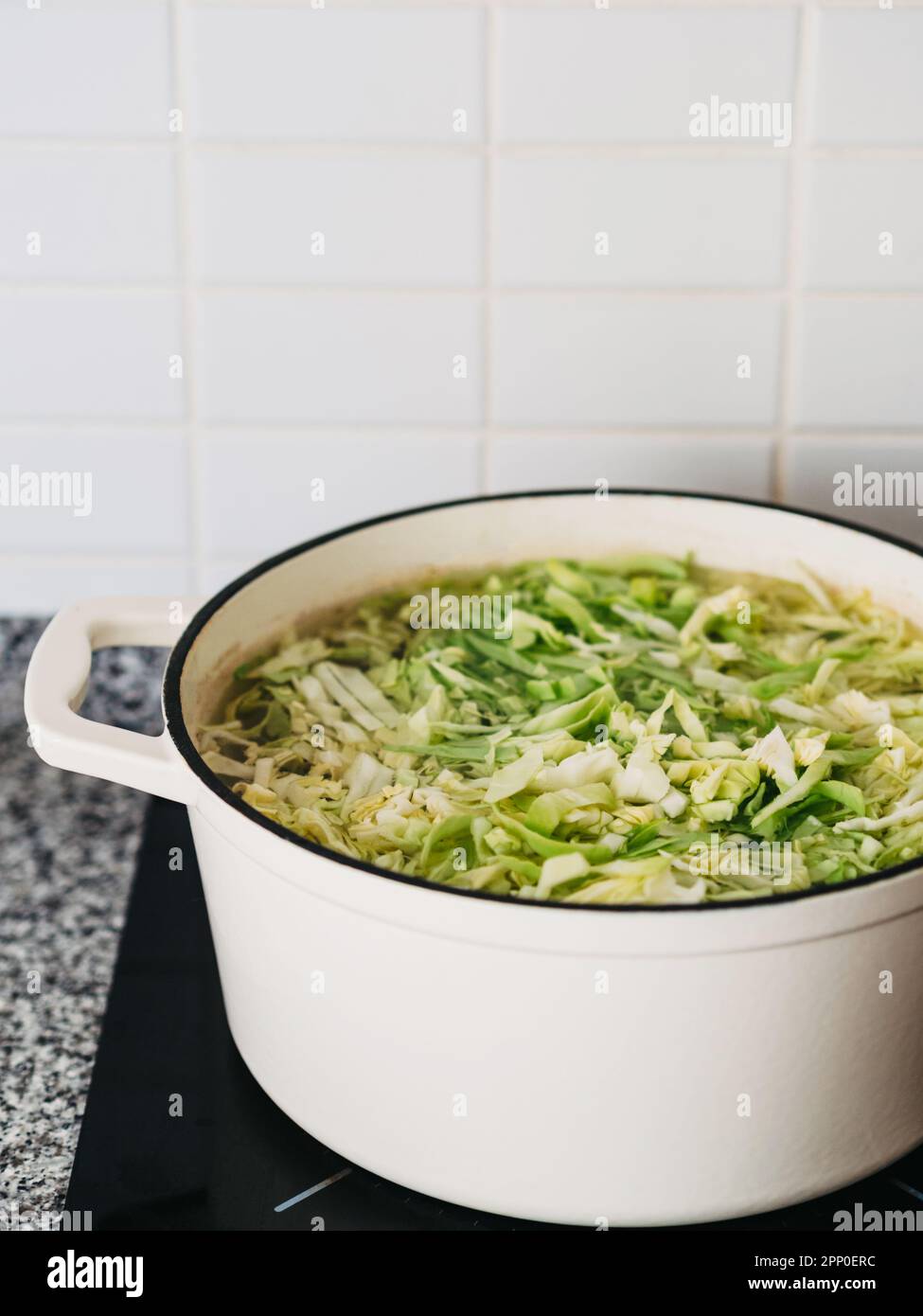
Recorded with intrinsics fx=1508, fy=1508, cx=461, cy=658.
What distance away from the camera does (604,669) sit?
3.05 ft

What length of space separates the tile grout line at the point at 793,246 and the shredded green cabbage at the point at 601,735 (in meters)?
0.15

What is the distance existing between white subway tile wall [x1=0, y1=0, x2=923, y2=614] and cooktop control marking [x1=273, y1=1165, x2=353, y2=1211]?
0.55 metres

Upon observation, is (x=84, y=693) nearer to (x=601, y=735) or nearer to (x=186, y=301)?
(x=601, y=735)

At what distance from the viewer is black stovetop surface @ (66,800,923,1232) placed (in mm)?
762

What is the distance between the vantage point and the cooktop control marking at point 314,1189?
0.77m

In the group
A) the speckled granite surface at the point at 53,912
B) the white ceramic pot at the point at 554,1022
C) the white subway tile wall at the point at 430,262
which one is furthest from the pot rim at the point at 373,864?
the speckled granite surface at the point at 53,912

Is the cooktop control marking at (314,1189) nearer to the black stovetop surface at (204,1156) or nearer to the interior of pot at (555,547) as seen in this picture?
the black stovetop surface at (204,1156)

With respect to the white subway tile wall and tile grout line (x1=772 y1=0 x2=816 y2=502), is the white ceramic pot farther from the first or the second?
tile grout line (x1=772 y1=0 x2=816 y2=502)

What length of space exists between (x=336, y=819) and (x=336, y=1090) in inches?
5.4

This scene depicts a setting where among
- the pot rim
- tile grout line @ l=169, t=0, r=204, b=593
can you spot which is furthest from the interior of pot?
tile grout line @ l=169, t=0, r=204, b=593

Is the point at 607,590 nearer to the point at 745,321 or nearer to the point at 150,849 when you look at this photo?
the point at 745,321

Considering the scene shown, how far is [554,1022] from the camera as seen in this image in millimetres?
646
